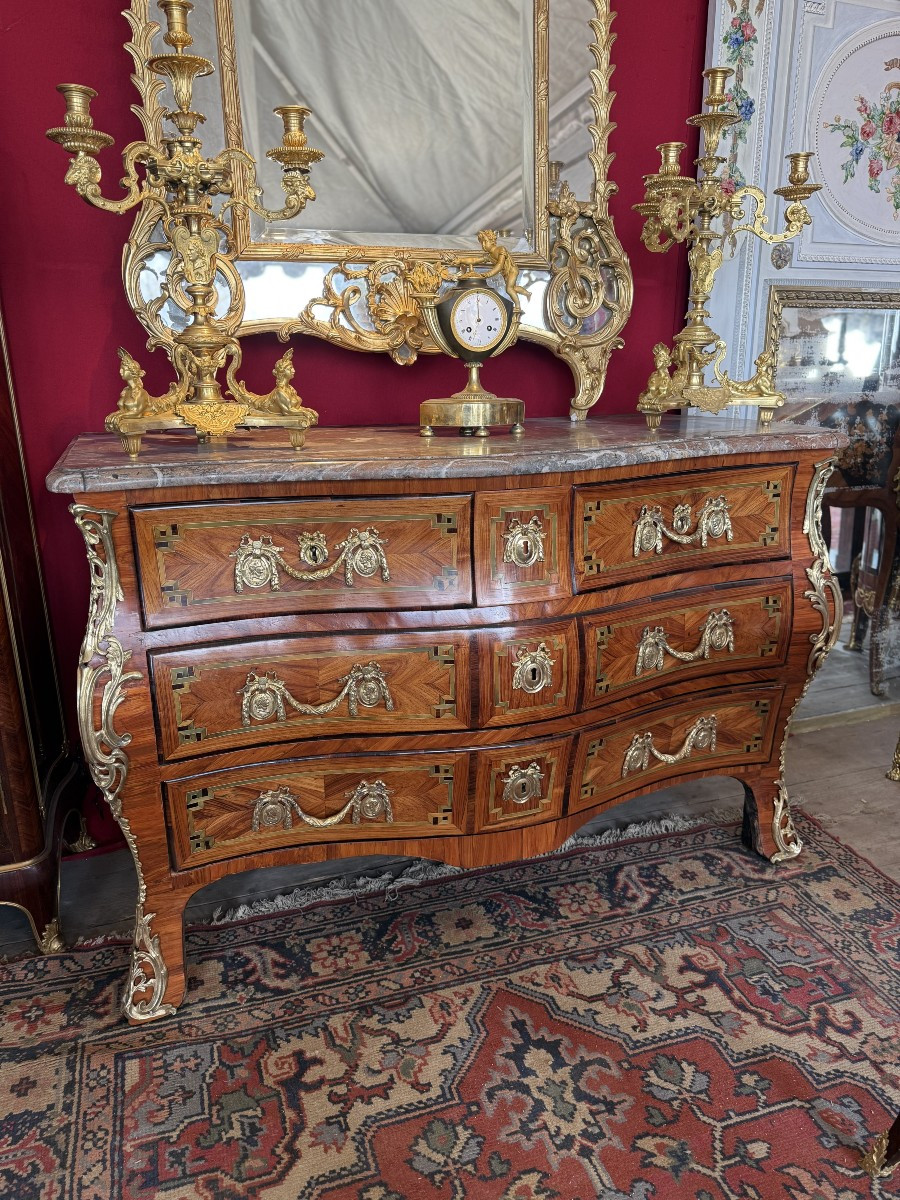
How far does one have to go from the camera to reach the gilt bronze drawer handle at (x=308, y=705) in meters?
1.77

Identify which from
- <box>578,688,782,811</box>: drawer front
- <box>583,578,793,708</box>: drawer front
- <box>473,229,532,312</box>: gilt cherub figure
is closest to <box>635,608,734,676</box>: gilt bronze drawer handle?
<box>583,578,793,708</box>: drawer front

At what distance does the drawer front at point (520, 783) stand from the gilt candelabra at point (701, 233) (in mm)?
935

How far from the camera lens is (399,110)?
2.27 metres

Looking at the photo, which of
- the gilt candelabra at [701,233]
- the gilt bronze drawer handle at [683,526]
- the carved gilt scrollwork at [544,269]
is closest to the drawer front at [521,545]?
the gilt bronze drawer handle at [683,526]

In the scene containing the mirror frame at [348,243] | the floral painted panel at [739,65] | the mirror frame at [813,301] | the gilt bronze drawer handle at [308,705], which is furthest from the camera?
the mirror frame at [813,301]

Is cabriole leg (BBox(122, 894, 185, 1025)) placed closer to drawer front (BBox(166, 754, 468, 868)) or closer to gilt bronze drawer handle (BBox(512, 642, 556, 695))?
drawer front (BBox(166, 754, 468, 868))

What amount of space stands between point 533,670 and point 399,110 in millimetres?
1585

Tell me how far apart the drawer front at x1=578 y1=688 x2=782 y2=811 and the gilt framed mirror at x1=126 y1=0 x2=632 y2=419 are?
1.14m

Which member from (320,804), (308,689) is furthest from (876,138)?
(320,804)

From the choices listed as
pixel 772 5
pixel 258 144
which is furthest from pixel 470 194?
pixel 772 5

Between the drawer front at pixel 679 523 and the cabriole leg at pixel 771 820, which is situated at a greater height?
the drawer front at pixel 679 523

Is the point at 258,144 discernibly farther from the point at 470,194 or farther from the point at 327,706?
the point at 327,706

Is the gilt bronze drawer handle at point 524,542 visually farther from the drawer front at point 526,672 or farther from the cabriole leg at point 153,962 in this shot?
the cabriole leg at point 153,962

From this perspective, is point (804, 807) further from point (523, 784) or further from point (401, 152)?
point (401, 152)
